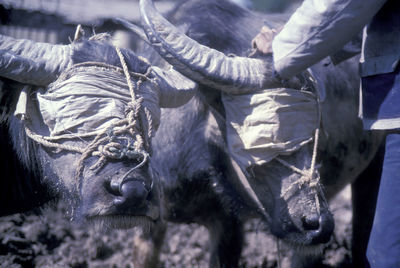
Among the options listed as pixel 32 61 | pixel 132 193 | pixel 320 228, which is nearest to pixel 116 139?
pixel 132 193

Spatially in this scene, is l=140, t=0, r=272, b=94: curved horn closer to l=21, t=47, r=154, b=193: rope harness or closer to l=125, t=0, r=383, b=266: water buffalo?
l=125, t=0, r=383, b=266: water buffalo

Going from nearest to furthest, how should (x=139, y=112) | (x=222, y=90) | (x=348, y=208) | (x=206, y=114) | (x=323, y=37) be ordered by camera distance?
(x=323, y=37), (x=139, y=112), (x=222, y=90), (x=206, y=114), (x=348, y=208)

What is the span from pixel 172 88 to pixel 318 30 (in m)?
0.92

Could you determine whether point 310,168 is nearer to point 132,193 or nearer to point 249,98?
point 249,98

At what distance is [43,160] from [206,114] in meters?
1.26

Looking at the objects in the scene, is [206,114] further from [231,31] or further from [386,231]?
[386,231]

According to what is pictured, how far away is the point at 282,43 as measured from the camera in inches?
73.4

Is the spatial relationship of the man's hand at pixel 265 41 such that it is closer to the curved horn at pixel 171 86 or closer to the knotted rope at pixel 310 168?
the knotted rope at pixel 310 168

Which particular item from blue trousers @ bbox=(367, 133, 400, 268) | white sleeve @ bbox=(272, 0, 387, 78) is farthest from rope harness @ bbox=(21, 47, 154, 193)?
blue trousers @ bbox=(367, 133, 400, 268)

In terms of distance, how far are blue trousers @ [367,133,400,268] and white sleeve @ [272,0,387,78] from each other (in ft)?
1.49

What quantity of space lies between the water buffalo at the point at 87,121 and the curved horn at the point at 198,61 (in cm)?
18

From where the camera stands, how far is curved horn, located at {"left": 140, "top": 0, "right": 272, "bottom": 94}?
7.03ft

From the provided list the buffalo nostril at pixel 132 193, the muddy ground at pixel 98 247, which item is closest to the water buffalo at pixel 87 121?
the buffalo nostril at pixel 132 193

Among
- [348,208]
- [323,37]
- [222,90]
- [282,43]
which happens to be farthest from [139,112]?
[348,208]
